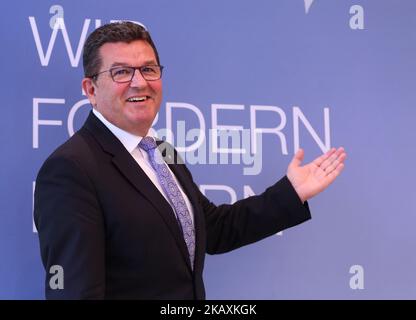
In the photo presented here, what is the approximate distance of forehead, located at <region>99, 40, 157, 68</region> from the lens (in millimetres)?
1820

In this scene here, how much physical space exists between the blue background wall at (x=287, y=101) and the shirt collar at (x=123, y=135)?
1.31 feet

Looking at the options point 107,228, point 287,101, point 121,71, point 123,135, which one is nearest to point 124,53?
point 121,71

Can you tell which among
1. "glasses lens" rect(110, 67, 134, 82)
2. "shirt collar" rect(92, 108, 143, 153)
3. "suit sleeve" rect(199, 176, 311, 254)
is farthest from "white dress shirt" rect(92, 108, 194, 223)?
"suit sleeve" rect(199, 176, 311, 254)

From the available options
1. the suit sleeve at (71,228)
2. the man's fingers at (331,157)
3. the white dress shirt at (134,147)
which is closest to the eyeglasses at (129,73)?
the white dress shirt at (134,147)

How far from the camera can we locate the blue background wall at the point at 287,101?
2174 millimetres

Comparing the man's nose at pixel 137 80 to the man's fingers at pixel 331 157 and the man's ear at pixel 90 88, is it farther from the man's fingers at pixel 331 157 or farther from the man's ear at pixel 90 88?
the man's fingers at pixel 331 157

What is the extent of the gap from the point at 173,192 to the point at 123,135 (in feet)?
0.71

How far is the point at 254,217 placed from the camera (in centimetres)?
202

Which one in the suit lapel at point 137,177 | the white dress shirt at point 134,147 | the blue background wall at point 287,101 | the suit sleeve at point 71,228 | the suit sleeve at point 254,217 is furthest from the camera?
the blue background wall at point 287,101

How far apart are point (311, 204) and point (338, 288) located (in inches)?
13.0

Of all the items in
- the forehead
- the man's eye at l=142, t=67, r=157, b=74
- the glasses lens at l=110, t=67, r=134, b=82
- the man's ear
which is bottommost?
the man's ear

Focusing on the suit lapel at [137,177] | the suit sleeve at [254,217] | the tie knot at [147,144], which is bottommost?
the suit sleeve at [254,217]

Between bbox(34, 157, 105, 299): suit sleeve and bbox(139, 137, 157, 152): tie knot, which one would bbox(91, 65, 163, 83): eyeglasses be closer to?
bbox(139, 137, 157, 152): tie knot
